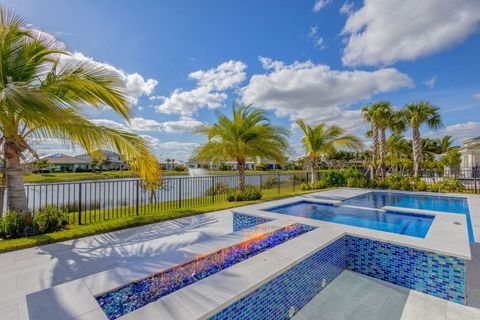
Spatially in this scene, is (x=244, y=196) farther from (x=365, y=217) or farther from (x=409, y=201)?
(x=409, y=201)

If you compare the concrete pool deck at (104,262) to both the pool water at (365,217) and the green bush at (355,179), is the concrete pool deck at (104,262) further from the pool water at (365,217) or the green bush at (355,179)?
the green bush at (355,179)

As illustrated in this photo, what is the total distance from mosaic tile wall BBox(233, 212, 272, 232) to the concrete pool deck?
0.74 ft

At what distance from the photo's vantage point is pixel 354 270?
3.55 m

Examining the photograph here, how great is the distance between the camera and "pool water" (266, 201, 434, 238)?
4.93 metres

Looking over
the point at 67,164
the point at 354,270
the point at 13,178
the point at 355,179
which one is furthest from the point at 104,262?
the point at 67,164

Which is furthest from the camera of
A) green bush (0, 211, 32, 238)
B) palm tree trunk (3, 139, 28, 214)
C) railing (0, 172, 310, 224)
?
railing (0, 172, 310, 224)

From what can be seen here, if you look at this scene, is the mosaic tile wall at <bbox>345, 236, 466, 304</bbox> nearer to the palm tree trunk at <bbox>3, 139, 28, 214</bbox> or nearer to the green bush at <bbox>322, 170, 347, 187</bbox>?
the palm tree trunk at <bbox>3, 139, 28, 214</bbox>

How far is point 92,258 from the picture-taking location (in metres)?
3.39

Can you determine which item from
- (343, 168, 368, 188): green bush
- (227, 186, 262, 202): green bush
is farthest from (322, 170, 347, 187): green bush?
(227, 186, 262, 202): green bush

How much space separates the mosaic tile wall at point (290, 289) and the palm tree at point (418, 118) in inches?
506

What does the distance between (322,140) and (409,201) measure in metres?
4.87

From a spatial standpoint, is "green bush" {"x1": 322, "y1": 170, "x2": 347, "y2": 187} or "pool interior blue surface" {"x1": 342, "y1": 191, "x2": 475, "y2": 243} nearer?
"pool interior blue surface" {"x1": 342, "y1": 191, "x2": 475, "y2": 243}

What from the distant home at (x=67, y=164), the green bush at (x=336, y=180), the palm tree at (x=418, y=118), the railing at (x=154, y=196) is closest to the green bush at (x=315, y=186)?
the green bush at (x=336, y=180)

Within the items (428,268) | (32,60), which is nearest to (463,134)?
(428,268)
